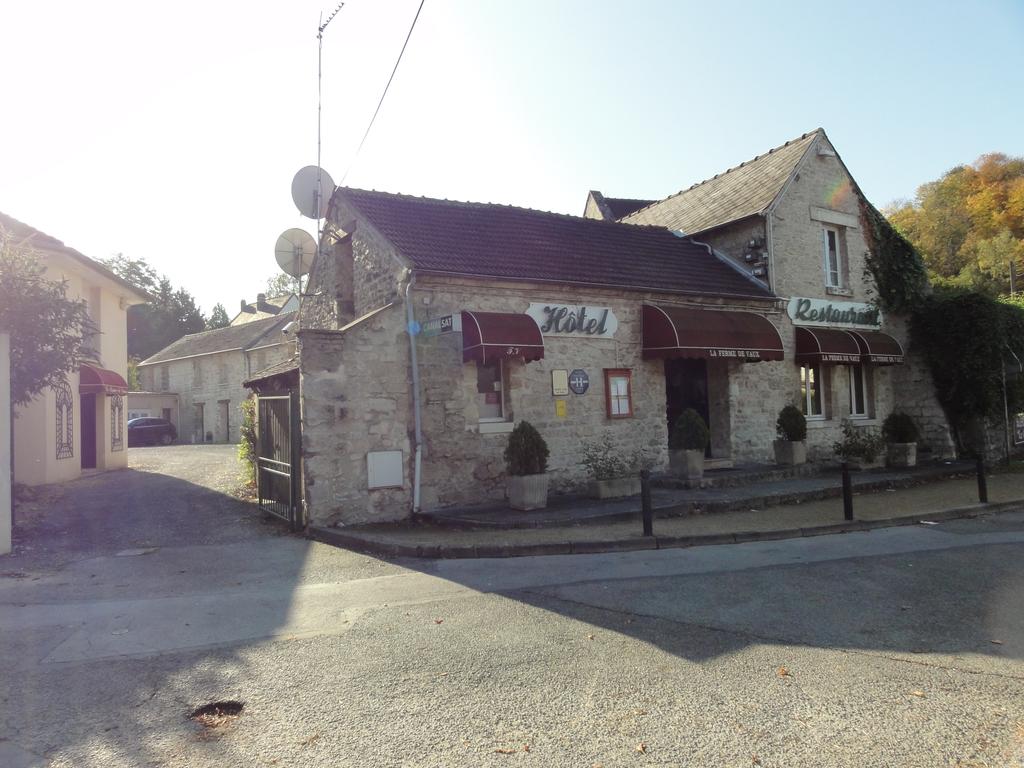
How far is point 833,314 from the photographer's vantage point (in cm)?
1695

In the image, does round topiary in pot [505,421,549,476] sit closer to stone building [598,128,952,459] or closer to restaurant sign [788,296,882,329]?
stone building [598,128,952,459]

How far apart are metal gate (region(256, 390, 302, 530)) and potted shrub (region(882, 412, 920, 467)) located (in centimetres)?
1366

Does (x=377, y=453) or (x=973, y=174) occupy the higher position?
(x=973, y=174)

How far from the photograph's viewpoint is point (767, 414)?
1552 cm

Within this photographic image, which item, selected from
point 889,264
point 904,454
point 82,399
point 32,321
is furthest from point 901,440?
point 82,399

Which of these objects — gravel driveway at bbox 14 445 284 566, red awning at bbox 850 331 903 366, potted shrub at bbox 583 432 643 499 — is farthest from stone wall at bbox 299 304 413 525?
red awning at bbox 850 331 903 366

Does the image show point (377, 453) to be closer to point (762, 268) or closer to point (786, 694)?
point (786, 694)

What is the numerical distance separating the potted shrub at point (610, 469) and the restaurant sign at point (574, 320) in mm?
1998

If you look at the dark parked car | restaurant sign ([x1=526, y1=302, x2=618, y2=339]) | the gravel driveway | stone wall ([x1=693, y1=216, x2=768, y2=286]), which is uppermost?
stone wall ([x1=693, y1=216, x2=768, y2=286])

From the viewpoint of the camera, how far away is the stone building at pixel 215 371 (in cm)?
3534

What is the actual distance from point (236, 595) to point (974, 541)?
9.03m

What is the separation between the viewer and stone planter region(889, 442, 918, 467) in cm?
1614

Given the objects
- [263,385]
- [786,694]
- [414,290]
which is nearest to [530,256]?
[414,290]

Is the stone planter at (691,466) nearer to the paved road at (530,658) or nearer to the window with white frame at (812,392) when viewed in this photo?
the paved road at (530,658)
